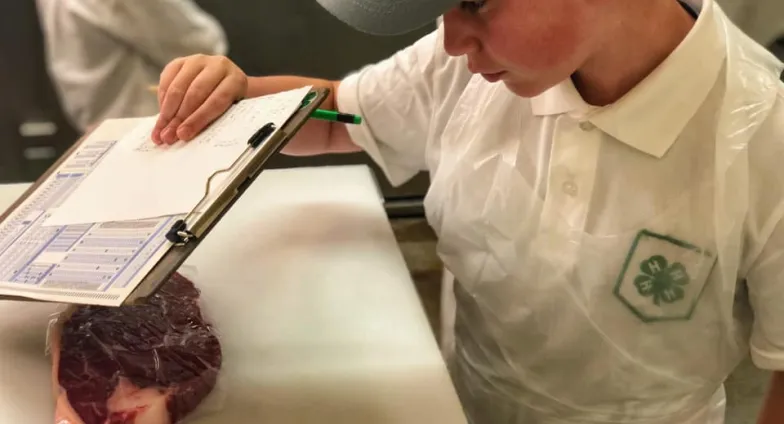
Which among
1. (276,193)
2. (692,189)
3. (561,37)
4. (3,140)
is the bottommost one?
(3,140)

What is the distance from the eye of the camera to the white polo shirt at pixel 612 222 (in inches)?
21.0

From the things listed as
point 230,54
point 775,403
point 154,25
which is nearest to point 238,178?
point 775,403

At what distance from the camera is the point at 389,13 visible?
45cm

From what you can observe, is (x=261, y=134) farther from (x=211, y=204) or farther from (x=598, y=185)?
(x=598, y=185)

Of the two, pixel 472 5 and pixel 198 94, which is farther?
pixel 198 94

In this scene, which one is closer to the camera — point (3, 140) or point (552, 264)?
point (552, 264)

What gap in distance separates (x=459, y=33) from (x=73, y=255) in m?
0.27

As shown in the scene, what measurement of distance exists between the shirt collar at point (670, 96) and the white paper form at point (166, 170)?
9.0 inches

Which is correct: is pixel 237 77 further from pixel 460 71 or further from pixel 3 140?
pixel 3 140

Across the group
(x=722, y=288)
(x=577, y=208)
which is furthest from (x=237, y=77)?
(x=722, y=288)

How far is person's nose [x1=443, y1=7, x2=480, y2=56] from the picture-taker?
0.48 m

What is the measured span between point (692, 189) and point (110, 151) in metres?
0.44

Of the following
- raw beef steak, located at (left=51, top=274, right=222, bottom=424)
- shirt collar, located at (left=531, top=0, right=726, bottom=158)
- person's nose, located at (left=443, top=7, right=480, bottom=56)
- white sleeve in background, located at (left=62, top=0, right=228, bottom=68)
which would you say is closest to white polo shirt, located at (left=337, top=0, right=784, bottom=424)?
shirt collar, located at (left=531, top=0, right=726, bottom=158)

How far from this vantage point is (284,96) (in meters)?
0.55
